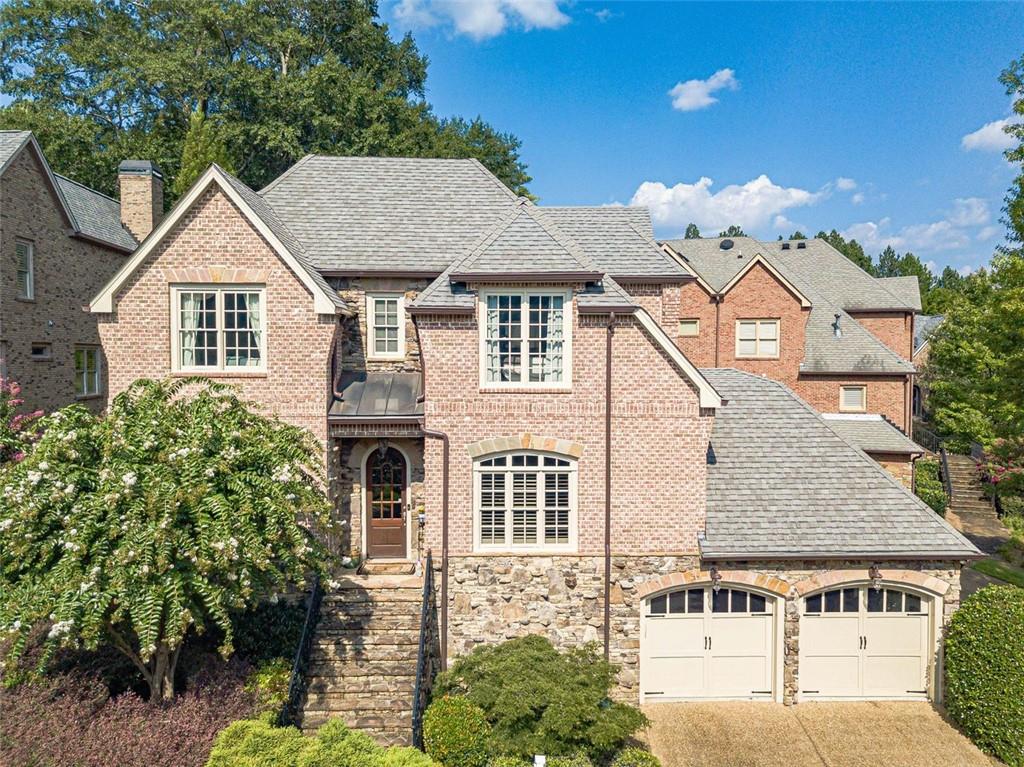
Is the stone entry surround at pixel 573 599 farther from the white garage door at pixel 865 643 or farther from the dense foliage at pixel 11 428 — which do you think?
the dense foliage at pixel 11 428

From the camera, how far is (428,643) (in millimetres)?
12383

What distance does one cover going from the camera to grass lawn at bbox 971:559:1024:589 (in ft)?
62.0

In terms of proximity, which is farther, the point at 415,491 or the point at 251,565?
the point at 415,491

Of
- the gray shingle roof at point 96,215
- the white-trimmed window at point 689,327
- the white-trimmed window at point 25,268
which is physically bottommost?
the white-trimmed window at point 689,327

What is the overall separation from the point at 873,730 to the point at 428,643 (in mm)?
9173

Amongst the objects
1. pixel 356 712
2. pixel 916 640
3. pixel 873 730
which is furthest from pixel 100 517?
pixel 916 640

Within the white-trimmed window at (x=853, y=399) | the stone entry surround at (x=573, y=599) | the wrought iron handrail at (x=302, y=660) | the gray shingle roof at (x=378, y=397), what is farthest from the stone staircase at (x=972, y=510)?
the wrought iron handrail at (x=302, y=660)

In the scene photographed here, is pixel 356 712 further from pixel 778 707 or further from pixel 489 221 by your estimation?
pixel 489 221

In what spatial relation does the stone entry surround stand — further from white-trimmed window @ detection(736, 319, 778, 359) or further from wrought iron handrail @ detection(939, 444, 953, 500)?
wrought iron handrail @ detection(939, 444, 953, 500)

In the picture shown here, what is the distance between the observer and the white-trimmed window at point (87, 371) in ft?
74.1

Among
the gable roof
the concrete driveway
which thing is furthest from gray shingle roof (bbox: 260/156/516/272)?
the concrete driveway

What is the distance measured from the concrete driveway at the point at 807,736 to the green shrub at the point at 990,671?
0.41 metres

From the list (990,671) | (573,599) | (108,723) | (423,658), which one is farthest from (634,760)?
(108,723)

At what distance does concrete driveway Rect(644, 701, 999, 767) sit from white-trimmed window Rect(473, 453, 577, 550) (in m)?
4.21
